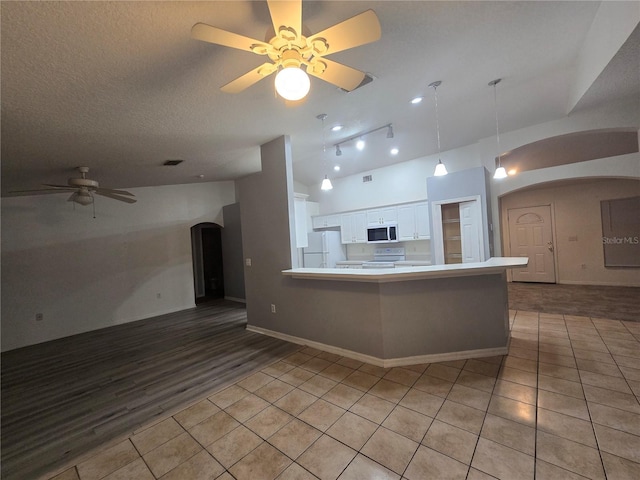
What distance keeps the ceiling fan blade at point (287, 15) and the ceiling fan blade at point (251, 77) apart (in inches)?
9.7

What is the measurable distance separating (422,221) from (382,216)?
0.92 meters

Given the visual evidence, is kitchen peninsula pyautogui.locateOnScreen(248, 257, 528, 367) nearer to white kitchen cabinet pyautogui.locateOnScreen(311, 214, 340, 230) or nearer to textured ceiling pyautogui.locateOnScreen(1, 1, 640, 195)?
textured ceiling pyautogui.locateOnScreen(1, 1, 640, 195)

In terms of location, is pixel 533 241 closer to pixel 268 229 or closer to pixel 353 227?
pixel 353 227

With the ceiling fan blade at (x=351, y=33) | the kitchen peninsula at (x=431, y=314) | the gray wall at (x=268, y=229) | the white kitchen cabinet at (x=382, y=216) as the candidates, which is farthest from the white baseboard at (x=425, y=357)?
the white kitchen cabinet at (x=382, y=216)

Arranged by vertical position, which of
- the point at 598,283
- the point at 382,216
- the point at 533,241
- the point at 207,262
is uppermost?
the point at 382,216

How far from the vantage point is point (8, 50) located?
1.52m

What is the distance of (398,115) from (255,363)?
12.6ft

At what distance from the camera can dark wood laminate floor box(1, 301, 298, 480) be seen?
196 centimetres

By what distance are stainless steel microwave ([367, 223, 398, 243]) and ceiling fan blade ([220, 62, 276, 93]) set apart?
465 centimetres

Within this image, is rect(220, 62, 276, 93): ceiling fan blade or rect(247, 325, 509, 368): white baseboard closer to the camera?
rect(220, 62, 276, 93): ceiling fan blade

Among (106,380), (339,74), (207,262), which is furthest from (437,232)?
(207,262)

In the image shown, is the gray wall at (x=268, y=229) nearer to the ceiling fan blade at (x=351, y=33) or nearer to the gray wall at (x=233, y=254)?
the ceiling fan blade at (x=351, y=33)

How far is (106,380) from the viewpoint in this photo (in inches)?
112

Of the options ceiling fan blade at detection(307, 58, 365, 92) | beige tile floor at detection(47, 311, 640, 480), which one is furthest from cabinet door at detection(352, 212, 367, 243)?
ceiling fan blade at detection(307, 58, 365, 92)
